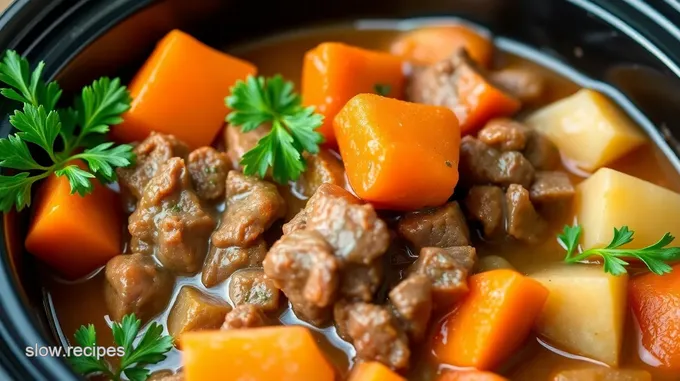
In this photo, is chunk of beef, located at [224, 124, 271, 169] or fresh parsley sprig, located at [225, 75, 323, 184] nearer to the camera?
fresh parsley sprig, located at [225, 75, 323, 184]

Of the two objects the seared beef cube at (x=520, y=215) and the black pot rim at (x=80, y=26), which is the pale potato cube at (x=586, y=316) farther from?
the black pot rim at (x=80, y=26)

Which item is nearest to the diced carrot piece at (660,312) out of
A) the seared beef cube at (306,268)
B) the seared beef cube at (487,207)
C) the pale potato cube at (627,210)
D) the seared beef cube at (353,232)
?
the pale potato cube at (627,210)

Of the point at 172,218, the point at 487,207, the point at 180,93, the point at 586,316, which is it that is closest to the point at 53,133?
the point at 172,218

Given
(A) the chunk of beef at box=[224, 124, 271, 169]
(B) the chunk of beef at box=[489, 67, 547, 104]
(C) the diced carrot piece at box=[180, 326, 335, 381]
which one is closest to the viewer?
(C) the diced carrot piece at box=[180, 326, 335, 381]

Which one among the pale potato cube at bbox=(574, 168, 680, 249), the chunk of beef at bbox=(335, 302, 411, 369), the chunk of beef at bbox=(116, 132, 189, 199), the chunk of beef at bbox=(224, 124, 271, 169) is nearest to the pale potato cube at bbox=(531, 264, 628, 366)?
the pale potato cube at bbox=(574, 168, 680, 249)

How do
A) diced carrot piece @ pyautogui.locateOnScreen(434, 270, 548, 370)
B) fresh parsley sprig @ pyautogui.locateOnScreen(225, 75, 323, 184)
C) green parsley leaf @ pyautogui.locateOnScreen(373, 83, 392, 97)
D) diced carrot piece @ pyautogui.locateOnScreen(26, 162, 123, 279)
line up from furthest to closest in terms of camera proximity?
1. green parsley leaf @ pyautogui.locateOnScreen(373, 83, 392, 97)
2. fresh parsley sprig @ pyautogui.locateOnScreen(225, 75, 323, 184)
3. diced carrot piece @ pyautogui.locateOnScreen(26, 162, 123, 279)
4. diced carrot piece @ pyautogui.locateOnScreen(434, 270, 548, 370)

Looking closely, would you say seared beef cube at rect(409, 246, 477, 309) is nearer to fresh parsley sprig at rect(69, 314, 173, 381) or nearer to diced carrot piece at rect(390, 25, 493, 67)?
fresh parsley sprig at rect(69, 314, 173, 381)

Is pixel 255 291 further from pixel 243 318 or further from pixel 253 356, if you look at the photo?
pixel 253 356
